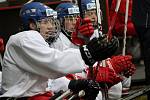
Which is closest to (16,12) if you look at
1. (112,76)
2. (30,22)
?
(30,22)

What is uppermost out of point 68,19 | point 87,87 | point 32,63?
point 68,19

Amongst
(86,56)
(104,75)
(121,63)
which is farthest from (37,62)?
(121,63)

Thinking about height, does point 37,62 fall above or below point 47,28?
below

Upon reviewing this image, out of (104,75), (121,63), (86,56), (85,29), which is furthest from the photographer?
(85,29)

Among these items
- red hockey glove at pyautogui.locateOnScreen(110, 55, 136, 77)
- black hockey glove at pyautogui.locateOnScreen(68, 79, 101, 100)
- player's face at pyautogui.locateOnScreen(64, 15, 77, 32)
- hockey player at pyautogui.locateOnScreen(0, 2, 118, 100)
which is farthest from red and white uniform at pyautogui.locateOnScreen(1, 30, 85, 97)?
player's face at pyautogui.locateOnScreen(64, 15, 77, 32)

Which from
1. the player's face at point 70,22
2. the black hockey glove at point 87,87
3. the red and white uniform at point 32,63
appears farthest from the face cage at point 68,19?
the black hockey glove at point 87,87

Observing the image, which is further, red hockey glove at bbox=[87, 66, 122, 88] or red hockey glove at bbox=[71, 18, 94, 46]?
red hockey glove at bbox=[71, 18, 94, 46]

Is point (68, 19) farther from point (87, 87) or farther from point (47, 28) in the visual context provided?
point (87, 87)

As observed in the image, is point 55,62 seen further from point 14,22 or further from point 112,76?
point 14,22

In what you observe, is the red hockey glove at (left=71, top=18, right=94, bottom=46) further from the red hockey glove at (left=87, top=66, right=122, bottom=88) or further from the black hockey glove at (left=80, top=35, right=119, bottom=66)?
the black hockey glove at (left=80, top=35, right=119, bottom=66)

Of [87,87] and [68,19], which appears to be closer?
[87,87]

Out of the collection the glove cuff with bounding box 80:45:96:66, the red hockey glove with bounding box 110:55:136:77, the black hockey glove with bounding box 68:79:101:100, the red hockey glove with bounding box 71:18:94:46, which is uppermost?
the red hockey glove with bounding box 71:18:94:46

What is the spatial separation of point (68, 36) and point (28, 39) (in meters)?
1.45

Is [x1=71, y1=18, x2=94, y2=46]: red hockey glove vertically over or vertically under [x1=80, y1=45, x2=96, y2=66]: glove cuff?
over
